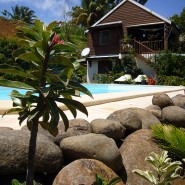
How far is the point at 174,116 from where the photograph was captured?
5965 mm

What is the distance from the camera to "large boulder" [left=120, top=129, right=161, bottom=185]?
160 inches

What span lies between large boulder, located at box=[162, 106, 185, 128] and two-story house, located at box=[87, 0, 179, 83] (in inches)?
792

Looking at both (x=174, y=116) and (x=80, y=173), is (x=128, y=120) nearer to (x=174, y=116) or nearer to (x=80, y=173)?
(x=174, y=116)

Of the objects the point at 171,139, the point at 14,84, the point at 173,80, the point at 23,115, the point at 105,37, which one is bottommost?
the point at 173,80

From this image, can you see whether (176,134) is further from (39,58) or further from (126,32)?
(126,32)

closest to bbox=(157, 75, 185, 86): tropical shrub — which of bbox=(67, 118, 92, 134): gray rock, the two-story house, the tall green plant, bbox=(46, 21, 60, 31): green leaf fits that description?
the two-story house

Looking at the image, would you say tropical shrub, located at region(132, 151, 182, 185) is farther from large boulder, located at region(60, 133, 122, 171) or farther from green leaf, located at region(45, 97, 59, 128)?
large boulder, located at region(60, 133, 122, 171)

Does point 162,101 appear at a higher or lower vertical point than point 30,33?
lower

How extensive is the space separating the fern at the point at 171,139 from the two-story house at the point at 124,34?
2186 cm

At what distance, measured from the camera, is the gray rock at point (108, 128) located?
429 centimetres

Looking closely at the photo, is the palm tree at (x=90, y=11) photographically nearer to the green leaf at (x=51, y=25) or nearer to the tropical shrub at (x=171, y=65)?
the tropical shrub at (x=171, y=65)

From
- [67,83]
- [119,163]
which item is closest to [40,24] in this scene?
[67,83]

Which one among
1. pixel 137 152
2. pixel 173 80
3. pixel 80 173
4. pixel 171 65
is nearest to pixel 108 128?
pixel 137 152

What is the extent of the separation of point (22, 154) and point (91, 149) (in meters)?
0.82
